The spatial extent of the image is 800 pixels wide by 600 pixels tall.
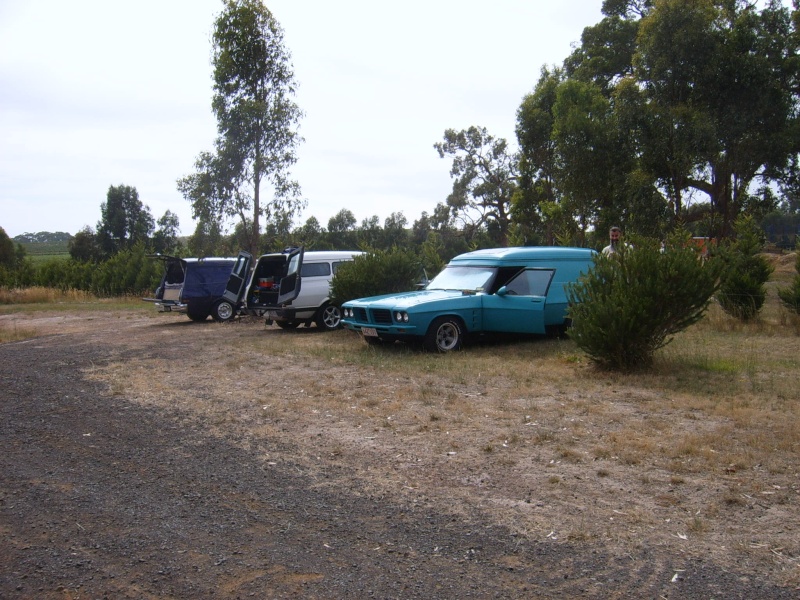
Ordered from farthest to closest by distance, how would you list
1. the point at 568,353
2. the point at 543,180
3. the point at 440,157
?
the point at 440,157
the point at 543,180
the point at 568,353

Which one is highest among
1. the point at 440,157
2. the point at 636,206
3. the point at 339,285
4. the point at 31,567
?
the point at 440,157

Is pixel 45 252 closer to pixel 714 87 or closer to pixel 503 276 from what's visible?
pixel 714 87

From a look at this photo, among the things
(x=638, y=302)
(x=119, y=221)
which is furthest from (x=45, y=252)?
(x=638, y=302)

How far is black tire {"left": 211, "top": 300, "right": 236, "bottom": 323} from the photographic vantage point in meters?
20.2

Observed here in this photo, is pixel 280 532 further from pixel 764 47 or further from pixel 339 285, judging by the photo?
pixel 764 47

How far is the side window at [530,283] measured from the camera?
12820 millimetres

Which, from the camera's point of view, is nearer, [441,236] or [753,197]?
[753,197]

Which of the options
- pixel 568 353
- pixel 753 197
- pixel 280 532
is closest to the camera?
pixel 280 532

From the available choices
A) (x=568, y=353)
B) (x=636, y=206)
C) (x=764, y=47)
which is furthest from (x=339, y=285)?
(x=764, y=47)

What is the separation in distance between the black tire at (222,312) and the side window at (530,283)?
31.1 ft

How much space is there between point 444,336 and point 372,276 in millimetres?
4076

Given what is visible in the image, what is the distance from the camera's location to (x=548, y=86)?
34750mm

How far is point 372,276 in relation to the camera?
1605cm

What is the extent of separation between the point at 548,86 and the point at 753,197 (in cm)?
1035
